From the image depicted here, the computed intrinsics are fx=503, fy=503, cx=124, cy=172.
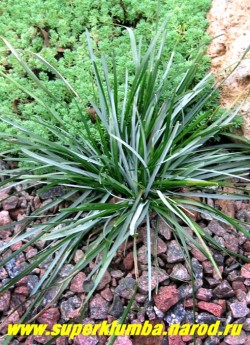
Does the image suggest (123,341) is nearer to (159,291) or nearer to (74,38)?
(159,291)

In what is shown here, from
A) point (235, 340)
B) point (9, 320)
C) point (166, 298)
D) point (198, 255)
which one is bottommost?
point (9, 320)

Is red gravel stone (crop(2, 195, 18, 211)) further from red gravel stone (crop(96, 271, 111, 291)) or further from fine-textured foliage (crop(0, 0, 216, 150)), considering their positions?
red gravel stone (crop(96, 271, 111, 291))

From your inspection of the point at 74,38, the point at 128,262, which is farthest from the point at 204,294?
the point at 74,38

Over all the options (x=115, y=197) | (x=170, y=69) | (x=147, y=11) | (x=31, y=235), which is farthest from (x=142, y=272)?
(x=147, y=11)

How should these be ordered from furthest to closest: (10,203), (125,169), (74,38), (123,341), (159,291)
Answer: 1. (74,38)
2. (10,203)
3. (125,169)
4. (159,291)
5. (123,341)

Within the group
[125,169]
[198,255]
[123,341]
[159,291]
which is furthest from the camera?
[125,169]

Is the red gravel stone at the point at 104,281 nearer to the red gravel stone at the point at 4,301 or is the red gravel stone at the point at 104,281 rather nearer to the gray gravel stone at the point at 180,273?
the gray gravel stone at the point at 180,273

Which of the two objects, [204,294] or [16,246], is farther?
[16,246]

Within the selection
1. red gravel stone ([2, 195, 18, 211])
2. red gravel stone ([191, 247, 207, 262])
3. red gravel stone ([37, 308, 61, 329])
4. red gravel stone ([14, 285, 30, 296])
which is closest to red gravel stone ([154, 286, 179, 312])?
red gravel stone ([191, 247, 207, 262])
